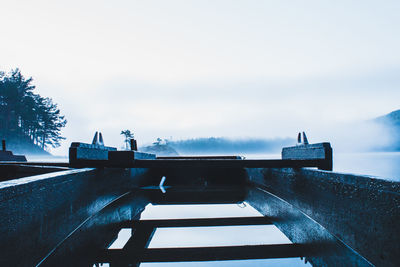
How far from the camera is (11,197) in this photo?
2391mm

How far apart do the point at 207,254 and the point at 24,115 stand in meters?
80.9

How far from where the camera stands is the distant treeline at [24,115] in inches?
2640

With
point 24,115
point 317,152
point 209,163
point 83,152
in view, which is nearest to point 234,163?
Result: point 209,163

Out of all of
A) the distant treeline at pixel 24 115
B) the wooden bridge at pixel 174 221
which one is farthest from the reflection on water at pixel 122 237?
the distant treeline at pixel 24 115

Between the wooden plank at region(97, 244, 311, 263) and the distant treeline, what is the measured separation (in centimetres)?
7868

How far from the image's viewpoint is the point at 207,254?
379 cm

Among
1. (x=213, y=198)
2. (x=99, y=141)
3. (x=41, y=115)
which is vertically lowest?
(x=213, y=198)

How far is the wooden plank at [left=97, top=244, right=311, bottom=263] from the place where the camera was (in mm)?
3624

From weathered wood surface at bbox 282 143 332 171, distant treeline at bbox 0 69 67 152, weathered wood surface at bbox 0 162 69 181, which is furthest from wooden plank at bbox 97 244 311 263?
distant treeline at bbox 0 69 67 152

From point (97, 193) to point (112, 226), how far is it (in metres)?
0.79

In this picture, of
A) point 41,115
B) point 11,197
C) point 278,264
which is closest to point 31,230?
point 11,197

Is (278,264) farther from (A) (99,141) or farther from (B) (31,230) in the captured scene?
(A) (99,141)

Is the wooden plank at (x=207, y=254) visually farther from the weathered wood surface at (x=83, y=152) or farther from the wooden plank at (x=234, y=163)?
the weathered wood surface at (x=83, y=152)

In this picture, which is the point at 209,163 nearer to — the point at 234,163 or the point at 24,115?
the point at 234,163
